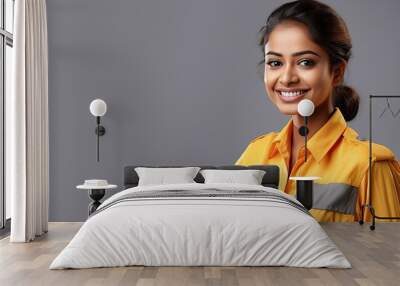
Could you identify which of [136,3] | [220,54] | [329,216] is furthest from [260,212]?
[136,3]

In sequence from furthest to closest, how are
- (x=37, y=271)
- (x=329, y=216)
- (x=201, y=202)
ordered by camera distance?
(x=329, y=216), (x=201, y=202), (x=37, y=271)

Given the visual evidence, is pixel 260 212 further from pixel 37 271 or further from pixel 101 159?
pixel 101 159

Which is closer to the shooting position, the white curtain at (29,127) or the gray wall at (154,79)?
the white curtain at (29,127)

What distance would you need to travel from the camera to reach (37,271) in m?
4.36

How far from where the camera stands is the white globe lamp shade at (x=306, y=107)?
677cm

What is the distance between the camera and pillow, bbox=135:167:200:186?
263 inches

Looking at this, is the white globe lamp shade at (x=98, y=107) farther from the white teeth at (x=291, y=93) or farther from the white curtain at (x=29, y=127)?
the white teeth at (x=291, y=93)

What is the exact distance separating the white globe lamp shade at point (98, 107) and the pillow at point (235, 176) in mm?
1448

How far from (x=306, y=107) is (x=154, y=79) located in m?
1.87

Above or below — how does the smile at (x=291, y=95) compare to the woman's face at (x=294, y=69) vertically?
below

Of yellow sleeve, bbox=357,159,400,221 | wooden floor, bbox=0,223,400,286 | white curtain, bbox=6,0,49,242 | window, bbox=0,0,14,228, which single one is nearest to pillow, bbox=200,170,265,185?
yellow sleeve, bbox=357,159,400,221

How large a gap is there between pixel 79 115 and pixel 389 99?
3.78 meters

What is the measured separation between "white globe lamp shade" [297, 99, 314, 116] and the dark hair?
1.34 ft

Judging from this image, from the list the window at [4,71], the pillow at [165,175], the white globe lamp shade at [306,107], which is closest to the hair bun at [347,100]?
the white globe lamp shade at [306,107]
